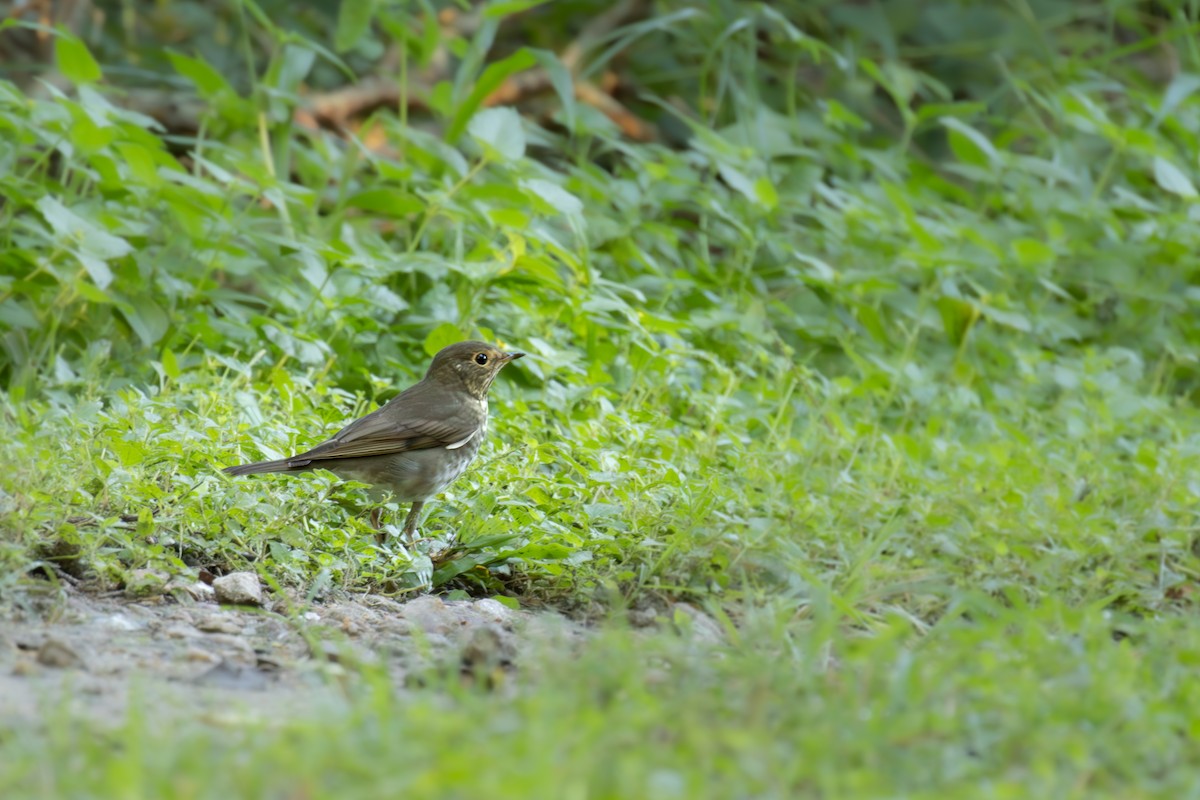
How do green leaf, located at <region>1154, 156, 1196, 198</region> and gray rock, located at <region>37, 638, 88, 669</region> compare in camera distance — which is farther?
green leaf, located at <region>1154, 156, 1196, 198</region>

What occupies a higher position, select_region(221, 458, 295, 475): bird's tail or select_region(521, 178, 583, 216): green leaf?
→ select_region(521, 178, 583, 216): green leaf

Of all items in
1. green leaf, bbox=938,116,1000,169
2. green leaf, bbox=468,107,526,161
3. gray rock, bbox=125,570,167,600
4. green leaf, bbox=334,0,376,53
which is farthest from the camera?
green leaf, bbox=938,116,1000,169

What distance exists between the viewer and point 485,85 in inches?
299

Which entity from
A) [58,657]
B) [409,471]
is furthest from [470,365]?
[58,657]

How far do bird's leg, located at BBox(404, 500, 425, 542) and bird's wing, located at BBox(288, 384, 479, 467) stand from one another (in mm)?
197

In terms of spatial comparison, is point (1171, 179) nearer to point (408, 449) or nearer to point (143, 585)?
point (408, 449)

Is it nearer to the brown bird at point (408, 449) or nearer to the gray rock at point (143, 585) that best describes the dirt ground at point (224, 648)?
the gray rock at point (143, 585)

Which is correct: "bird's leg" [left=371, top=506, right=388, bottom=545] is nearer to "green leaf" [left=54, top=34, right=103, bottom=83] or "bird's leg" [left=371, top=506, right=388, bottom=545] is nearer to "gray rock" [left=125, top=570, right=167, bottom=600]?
"gray rock" [left=125, top=570, right=167, bottom=600]

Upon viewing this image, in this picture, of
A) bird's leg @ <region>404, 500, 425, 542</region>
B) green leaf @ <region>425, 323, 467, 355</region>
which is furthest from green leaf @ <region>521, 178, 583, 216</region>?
bird's leg @ <region>404, 500, 425, 542</region>

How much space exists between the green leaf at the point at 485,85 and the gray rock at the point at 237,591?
3771 mm

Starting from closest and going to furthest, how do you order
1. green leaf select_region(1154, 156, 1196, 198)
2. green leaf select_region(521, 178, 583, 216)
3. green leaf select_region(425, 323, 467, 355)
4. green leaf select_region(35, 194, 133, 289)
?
green leaf select_region(35, 194, 133, 289)
green leaf select_region(425, 323, 467, 355)
green leaf select_region(521, 178, 583, 216)
green leaf select_region(1154, 156, 1196, 198)

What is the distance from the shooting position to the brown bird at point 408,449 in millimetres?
5039

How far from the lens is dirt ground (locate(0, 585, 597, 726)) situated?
316 cm

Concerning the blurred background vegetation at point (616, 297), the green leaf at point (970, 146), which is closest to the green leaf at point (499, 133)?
the blurred background vegetation at point (616, 297)
